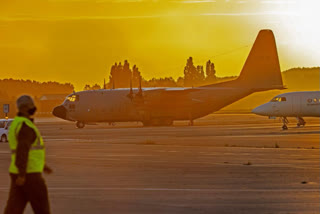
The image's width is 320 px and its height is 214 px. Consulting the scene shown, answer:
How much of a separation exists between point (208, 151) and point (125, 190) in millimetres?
16656

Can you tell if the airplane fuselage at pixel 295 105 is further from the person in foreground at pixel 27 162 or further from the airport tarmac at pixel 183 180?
the person in foreground at pixel 27 162

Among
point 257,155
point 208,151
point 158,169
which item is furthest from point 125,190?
point 208,151

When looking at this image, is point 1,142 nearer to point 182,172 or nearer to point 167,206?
point 182,172

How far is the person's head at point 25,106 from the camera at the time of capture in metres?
11.2

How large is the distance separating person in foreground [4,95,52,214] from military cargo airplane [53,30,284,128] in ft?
204

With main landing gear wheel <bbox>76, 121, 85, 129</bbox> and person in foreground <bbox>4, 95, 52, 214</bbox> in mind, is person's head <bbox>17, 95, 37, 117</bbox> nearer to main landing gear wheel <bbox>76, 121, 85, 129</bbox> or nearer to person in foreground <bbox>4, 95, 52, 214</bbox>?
person in foreground <bbox>4, 95, 52, 214</bbox>

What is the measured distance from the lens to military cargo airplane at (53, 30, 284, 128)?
242ft

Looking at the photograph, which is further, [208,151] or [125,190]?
[208,151]

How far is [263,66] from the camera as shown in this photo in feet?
271

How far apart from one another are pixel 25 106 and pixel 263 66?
72540 mm

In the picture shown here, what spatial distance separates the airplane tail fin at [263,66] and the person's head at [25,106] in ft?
231

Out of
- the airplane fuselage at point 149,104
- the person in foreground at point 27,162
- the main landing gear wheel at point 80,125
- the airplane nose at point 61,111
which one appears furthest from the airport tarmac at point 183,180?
the main landing gear wheel at point 80,125

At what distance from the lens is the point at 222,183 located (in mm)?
20859

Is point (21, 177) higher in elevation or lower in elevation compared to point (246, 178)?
higher
